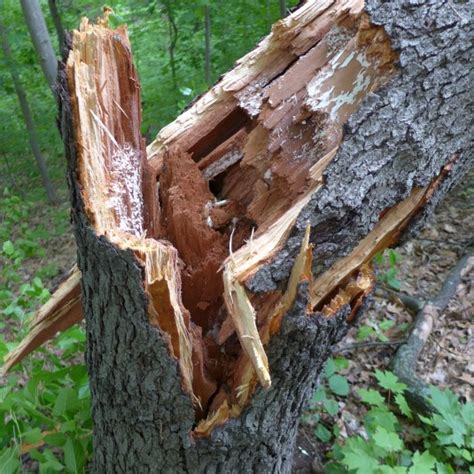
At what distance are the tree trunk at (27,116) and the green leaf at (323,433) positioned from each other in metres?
5.63

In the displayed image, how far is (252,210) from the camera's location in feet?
5.49

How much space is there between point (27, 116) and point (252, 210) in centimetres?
618

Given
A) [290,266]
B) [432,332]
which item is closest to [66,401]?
[290,266]

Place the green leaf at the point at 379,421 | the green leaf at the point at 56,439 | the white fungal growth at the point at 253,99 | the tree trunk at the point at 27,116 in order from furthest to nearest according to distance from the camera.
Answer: the tree trunk at the point at 27,116
the green leaf at the point at 379,421
the green leaf at the point at 56,439
the white fungal growth at the point at 253,99

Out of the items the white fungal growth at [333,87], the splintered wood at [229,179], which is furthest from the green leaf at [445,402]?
the white fungal growth at [333,87]

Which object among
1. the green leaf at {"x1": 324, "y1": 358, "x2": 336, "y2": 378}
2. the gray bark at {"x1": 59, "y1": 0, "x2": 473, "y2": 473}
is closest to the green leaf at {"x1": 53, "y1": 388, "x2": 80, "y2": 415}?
the gray bark at {"x1": 59, "y1": 0, "x2": 473, "y2": 473}

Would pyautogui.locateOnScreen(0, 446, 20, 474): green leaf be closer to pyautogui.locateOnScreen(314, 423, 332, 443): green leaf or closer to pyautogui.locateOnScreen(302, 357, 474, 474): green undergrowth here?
pyautogui.locateOnScreen(302, 357, 474, 474): green undergrowth

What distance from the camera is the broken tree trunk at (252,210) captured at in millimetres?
1401

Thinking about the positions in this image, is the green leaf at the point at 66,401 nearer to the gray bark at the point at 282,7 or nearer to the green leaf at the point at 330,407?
the green leaf at the point at 330,407

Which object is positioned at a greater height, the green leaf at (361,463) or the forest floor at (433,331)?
the green leaf at (361,463)

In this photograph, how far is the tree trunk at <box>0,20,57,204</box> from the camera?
6.15m

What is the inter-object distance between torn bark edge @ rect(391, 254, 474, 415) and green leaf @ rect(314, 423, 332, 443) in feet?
1.88

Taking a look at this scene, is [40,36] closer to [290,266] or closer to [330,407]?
[330,407]

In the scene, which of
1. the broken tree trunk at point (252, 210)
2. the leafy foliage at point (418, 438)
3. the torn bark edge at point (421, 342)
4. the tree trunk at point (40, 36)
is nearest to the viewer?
the broken tree trunk at point (252, 210)
